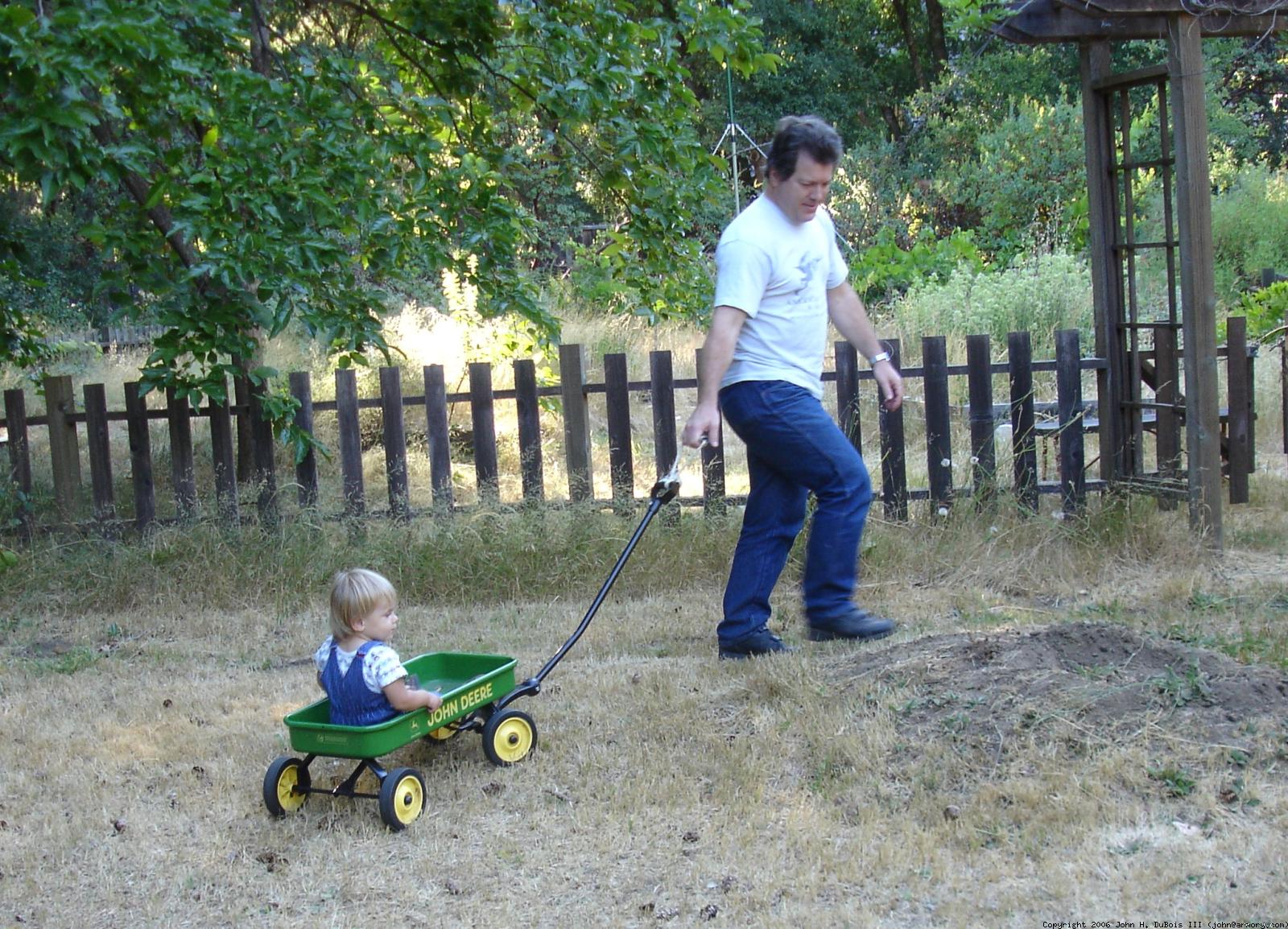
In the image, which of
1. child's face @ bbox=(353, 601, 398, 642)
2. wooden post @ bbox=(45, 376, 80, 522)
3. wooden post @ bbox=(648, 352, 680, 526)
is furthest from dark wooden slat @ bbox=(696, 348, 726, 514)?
wooden post @ bbox=(45, 376, 80, 522)

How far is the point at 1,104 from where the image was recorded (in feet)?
19.0

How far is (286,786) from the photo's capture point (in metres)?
3.99

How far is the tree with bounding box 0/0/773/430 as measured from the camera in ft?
17.5

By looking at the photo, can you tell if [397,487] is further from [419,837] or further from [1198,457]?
[1198,457]

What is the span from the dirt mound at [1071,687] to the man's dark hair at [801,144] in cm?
185

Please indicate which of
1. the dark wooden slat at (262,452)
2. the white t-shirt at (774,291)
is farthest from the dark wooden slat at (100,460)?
the white t-shirt at (774,291)

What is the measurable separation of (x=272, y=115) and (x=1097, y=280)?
470cm

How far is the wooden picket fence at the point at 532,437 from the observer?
7266 millimetres

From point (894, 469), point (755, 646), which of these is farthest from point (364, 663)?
point (894, 469)

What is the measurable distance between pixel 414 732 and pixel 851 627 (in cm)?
187

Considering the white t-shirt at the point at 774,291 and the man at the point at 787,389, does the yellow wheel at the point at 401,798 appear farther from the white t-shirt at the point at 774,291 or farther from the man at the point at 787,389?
the white t-shirt at the point at 774,291

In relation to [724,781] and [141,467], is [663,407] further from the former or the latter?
[724,781]

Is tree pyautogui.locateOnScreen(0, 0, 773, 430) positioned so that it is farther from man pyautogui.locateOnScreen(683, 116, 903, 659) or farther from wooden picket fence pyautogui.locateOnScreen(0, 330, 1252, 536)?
man pyautogui.locateOnScreen(683, 116, 903, 659)

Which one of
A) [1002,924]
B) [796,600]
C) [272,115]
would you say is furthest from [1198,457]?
[272,115]
